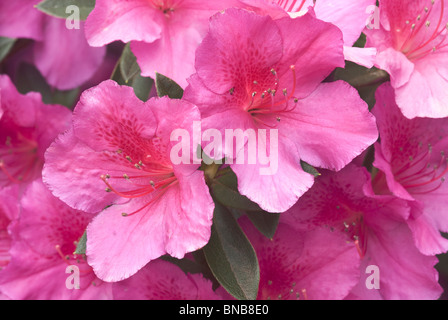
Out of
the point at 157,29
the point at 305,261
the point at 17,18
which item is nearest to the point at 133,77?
the point at 157,29

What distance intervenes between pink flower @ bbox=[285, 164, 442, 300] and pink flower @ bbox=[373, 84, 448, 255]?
1.8 inches

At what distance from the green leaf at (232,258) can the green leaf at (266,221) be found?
1.5 inches

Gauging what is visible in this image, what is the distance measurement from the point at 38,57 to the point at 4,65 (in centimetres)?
15

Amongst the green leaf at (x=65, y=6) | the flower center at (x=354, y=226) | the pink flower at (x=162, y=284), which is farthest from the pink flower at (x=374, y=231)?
the green leaf at (x=65, y=6)

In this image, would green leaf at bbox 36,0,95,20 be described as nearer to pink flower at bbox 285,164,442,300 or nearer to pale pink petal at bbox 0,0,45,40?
pale pink petal at bbox 0,0,45,40

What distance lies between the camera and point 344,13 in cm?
94

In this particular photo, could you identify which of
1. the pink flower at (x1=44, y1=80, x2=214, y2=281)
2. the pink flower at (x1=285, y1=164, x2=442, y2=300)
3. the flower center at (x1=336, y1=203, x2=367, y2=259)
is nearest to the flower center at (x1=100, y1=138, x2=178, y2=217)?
the pink flower at (x1=44, y1=80, x2=214, y2=281)

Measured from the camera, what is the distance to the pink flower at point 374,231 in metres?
1.04

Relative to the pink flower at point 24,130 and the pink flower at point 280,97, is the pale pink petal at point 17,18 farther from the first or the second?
the pink flower at point 280,97

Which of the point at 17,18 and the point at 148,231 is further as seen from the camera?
the point at 17,18

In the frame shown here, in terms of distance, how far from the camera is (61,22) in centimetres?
127

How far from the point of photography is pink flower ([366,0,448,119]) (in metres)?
0.97

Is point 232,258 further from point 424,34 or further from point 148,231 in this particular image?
point 424,34

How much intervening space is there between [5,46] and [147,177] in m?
0.60
